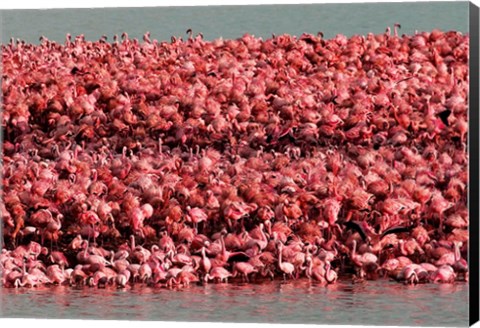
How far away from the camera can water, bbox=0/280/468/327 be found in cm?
1430

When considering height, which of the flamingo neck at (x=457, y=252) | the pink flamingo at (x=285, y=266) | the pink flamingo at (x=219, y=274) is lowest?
the pink flamingo at (x=219, y=274)

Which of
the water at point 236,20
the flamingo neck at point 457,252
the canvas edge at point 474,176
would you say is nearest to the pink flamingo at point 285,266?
the flamingo neck at point 457,252

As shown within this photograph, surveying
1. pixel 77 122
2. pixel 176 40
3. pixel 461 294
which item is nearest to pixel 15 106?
pixel 77 122

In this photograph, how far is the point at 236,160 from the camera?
15336 millimetres

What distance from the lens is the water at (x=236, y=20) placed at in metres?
14.7

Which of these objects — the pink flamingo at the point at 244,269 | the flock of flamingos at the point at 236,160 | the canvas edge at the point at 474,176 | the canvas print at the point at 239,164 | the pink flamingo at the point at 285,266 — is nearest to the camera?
the canvas edge at the point at 474,176

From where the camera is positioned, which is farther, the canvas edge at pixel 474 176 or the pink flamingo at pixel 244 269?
the pink flamingo at pixel 244 269

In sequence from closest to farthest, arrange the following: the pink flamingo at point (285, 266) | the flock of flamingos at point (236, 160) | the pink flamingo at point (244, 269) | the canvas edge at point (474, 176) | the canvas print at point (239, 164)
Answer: the canvas edge at point (474, 176)
the canvas print at point (239, 164)
the flock of flamingos at point (236, 160)
the pink flamingo at point (285, 266)
the pink flamingo at point (244, 269)

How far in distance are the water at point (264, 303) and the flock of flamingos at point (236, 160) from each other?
126mm

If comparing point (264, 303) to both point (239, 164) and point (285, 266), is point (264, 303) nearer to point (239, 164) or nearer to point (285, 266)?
point (285, 266)

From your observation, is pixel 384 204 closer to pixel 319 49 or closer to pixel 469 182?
pixel 469 182

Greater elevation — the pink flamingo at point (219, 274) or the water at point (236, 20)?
the water at point (236, 20)

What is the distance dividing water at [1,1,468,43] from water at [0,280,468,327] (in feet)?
8.29

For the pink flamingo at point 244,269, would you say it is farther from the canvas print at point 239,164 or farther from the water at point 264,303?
the water at point 264,303
